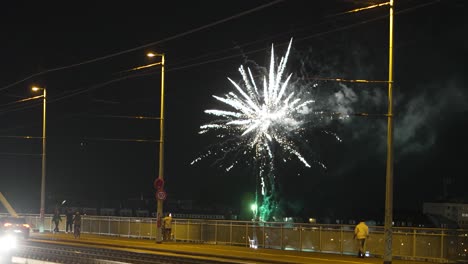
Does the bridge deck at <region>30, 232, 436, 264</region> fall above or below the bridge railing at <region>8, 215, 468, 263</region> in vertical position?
below

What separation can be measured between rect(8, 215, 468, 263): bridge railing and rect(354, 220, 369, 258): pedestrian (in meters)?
1.19

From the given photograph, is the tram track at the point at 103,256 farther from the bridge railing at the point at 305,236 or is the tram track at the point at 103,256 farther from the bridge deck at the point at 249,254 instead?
the bridge railing at the point at 305,236

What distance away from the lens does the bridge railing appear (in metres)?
30.8

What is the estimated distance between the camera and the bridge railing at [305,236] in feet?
101

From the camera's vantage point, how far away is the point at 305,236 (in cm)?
3709

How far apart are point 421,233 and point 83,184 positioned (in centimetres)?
11015

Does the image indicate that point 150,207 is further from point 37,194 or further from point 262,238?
point 262,238

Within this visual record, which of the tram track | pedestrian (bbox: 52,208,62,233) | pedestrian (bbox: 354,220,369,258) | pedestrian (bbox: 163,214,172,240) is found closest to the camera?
the tram track

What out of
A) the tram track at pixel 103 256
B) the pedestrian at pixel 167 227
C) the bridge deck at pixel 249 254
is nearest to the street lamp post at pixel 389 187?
the bridge deck at pixel 249 254

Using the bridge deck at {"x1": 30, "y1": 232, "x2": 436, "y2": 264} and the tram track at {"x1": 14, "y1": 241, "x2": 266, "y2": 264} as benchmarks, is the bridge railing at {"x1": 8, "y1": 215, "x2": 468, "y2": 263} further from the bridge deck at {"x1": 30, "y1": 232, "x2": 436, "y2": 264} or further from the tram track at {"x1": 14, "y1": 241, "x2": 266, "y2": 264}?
the tram track at {"x1": 14, "y1": 241, "x2": 266, "y2": 264}

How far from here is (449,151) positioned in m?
102

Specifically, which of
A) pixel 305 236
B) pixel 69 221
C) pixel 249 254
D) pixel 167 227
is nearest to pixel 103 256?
pixel 249 254

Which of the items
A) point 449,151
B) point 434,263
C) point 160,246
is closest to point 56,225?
point 160,246

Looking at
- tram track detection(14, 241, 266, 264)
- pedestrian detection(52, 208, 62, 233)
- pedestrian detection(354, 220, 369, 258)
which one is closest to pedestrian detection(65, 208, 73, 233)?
pedestrian detection(52, 208, 62, 233)
